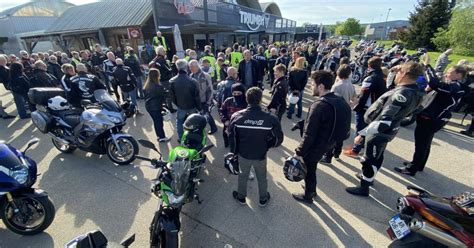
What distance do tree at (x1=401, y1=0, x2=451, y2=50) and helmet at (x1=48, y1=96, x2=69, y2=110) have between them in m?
38.4

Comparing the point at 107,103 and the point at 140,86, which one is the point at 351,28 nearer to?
the point at 140,86

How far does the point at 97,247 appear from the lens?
57.4 inches

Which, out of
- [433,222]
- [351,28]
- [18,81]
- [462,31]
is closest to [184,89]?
[433,222]

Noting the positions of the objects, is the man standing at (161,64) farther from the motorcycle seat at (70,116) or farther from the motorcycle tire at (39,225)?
the motorcycle tire at (39,225)

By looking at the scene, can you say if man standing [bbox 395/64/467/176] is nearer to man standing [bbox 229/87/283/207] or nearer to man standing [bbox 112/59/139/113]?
man standing [bbox 229/87/283/207]

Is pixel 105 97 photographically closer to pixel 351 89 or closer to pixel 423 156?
pixel 351 89

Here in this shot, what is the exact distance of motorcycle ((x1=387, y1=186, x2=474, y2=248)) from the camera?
190 centimetres

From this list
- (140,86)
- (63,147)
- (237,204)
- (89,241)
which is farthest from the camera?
(140,86)

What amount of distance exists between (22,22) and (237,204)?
42289 mm

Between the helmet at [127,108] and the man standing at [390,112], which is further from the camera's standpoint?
the helmet at [127,108]

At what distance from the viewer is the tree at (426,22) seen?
27.0 meters

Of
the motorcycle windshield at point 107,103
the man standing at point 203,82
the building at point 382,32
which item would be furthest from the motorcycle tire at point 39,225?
the building at point 382,32

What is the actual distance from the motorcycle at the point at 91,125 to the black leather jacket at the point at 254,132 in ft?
8.68

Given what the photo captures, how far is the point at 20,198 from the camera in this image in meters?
2.75
